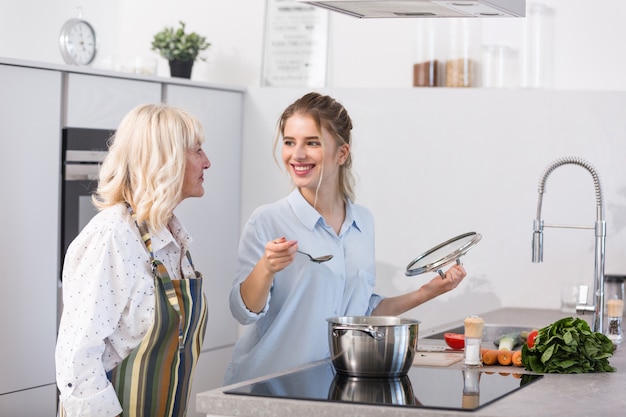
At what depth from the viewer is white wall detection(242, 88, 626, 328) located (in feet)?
13.6

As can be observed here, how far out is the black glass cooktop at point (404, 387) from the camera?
213cm

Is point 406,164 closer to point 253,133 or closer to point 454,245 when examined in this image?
point 253,133

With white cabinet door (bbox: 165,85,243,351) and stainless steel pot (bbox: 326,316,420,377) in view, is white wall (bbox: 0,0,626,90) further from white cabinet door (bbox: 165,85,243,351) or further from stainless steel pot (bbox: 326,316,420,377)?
stainless steel pot (bbox: 326,316,420,377)

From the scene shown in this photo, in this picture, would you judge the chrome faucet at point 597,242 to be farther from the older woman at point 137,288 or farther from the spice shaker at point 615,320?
the older woman at point 137,288

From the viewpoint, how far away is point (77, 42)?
13.3 feet

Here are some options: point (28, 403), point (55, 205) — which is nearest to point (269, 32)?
point (55, 205)

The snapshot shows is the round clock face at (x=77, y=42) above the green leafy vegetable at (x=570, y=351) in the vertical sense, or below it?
above

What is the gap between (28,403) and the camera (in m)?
3.55

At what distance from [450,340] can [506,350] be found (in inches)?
9.8

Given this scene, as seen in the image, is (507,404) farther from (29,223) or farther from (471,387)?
(29,223)

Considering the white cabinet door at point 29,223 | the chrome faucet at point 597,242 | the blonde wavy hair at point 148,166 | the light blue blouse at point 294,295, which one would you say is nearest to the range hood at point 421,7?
the blonde wavy hair at point 148,166

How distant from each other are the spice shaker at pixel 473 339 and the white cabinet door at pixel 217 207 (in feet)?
5.91

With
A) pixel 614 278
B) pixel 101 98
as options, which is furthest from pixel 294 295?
pixel 614 278

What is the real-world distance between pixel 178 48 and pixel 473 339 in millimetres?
2252
